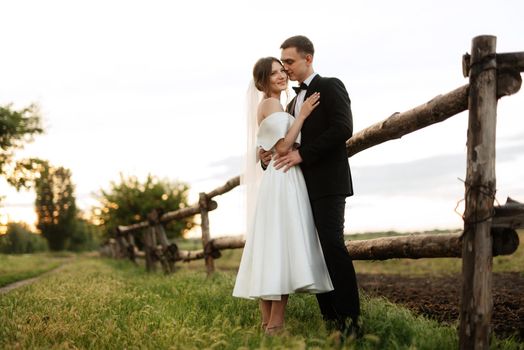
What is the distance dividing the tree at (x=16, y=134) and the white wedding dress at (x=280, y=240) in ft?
33.6

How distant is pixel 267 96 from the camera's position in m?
4.09

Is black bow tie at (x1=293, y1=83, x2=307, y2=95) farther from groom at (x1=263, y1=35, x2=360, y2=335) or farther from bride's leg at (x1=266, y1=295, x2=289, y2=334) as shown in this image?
bride's leg at (x1=266, y1=295, x2=289, y2=334)

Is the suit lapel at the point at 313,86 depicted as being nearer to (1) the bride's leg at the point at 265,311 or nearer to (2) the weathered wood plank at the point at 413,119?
(2) the weathered wood plank at the point at 413,119

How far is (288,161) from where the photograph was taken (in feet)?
12.8

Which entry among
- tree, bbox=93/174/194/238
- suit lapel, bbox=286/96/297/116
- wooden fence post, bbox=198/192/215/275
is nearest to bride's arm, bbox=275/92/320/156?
suit lapel, bbox=286/96/297/116

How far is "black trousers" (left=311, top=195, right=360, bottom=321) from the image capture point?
12.2 ft

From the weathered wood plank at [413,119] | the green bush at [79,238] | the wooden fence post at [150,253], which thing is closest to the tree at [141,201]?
the wooden fence post at [150,253]

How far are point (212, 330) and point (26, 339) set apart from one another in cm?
121

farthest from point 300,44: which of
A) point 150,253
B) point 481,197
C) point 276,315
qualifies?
point 150,253

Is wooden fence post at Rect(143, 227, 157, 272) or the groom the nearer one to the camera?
the groom

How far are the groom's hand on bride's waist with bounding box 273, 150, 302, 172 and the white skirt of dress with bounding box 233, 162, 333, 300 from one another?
44mm

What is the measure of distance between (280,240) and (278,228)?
84 millimetres

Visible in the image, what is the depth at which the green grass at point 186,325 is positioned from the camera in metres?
3.20

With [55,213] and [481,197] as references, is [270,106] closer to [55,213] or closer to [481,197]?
[481,197]
